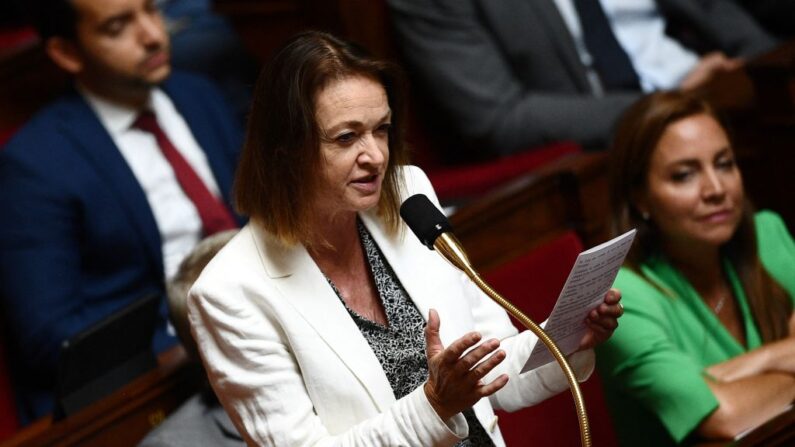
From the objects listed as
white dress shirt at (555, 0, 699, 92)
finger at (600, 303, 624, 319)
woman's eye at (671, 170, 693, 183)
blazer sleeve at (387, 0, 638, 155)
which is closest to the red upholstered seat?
woman's eye at (671, 170, 693, 183)

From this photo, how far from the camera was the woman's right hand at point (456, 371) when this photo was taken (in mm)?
824

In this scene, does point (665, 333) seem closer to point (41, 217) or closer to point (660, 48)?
point (41, 217)

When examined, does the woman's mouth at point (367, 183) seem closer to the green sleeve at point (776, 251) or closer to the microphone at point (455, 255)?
the microphone at point (455, 255)

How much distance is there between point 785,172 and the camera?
195cm

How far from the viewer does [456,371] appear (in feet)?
2.75

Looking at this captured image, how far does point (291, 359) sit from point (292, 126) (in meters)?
0.18

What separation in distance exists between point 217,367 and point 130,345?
414 mm

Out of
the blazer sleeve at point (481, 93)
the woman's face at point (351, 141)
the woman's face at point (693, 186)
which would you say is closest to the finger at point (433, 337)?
the woman's face at point (351, 141)

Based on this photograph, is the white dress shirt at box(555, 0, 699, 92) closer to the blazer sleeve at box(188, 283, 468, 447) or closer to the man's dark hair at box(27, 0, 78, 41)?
the man's dark hair at box(27, 0, 78, 41)

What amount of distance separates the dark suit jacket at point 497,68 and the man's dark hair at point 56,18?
0.58 meters

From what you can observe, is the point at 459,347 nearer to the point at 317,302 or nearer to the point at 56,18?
the point at 317,302

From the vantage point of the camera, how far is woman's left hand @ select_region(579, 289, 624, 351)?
3.12ft

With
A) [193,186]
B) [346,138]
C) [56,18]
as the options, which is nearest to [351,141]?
[346,138]

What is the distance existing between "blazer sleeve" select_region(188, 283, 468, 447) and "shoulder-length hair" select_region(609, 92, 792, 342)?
0.57 m
